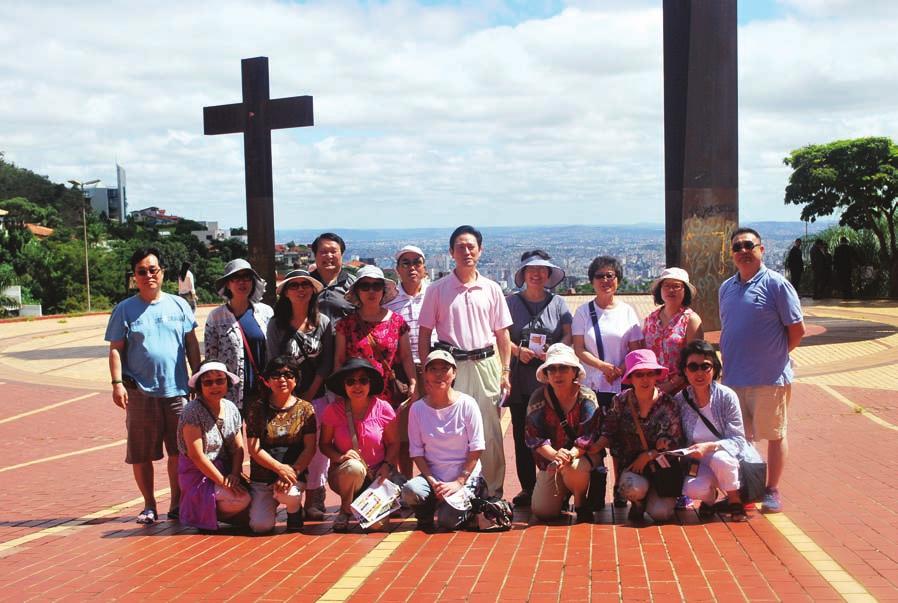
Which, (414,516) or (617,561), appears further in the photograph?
(414,516)

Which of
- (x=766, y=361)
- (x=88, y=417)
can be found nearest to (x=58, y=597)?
(x=766, y=361)

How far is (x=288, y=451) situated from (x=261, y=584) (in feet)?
4.74

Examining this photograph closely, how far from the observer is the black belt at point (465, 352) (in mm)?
6812

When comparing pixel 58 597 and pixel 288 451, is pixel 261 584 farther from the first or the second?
pixel 288 451

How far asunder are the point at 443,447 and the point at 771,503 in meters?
2.12

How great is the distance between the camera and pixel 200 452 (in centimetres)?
648

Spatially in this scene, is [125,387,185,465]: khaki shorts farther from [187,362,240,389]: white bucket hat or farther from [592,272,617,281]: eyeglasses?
[592,272,617,281]: eyeglasses

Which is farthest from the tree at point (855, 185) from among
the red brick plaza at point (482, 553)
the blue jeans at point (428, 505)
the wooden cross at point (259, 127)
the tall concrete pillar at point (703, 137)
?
the blue jeans at point (428, 505)

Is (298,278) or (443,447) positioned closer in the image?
(443,447)

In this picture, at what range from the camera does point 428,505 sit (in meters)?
6.43

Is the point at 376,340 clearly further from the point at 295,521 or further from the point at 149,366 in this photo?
the point at 149,366

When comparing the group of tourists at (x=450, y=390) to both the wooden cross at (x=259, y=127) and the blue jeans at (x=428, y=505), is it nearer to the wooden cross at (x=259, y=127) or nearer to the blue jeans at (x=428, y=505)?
the blue jeans at (x=428, y=505)

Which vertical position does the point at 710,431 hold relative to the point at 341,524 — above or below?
above

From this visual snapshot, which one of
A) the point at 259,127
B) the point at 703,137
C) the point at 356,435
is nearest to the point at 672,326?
the point at 356,435
